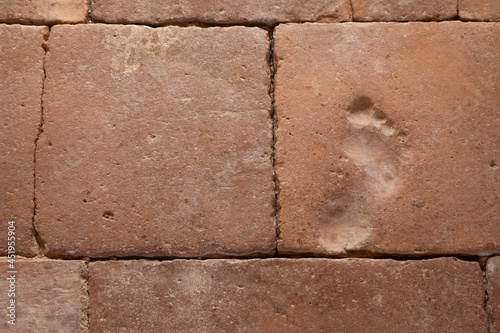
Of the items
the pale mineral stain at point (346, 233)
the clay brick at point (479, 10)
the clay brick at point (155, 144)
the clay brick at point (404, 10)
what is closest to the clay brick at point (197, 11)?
the clay brick at point (155, 144)

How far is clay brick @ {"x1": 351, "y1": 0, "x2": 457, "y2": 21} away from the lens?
1.94m

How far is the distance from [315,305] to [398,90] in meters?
1.19

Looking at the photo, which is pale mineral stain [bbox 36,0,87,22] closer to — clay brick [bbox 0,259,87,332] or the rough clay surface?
clay brick [bbox 0,259,87,332]

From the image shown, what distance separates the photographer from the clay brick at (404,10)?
1941 mm

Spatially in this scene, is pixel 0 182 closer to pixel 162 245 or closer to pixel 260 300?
pixel 162 245

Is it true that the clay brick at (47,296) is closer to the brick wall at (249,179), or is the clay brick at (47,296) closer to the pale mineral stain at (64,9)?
the brick wall at (249,179)

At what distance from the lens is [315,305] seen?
1798 millimetres

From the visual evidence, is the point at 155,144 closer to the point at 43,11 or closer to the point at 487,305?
the point at 43,11

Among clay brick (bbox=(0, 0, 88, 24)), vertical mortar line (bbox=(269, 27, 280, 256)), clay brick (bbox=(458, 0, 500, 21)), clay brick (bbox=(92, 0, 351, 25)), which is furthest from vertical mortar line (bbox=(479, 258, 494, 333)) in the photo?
clay brick (bbox=(0, 0, 88, 24))

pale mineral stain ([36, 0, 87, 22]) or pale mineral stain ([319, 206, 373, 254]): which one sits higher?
pale mineral stain ([36, 0, 87, 22])

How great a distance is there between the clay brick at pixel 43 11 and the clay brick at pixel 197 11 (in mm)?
99

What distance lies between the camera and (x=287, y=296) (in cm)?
180

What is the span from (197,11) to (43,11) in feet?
2.75

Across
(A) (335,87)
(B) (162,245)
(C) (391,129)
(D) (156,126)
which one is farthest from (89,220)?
(C) (391,129)
